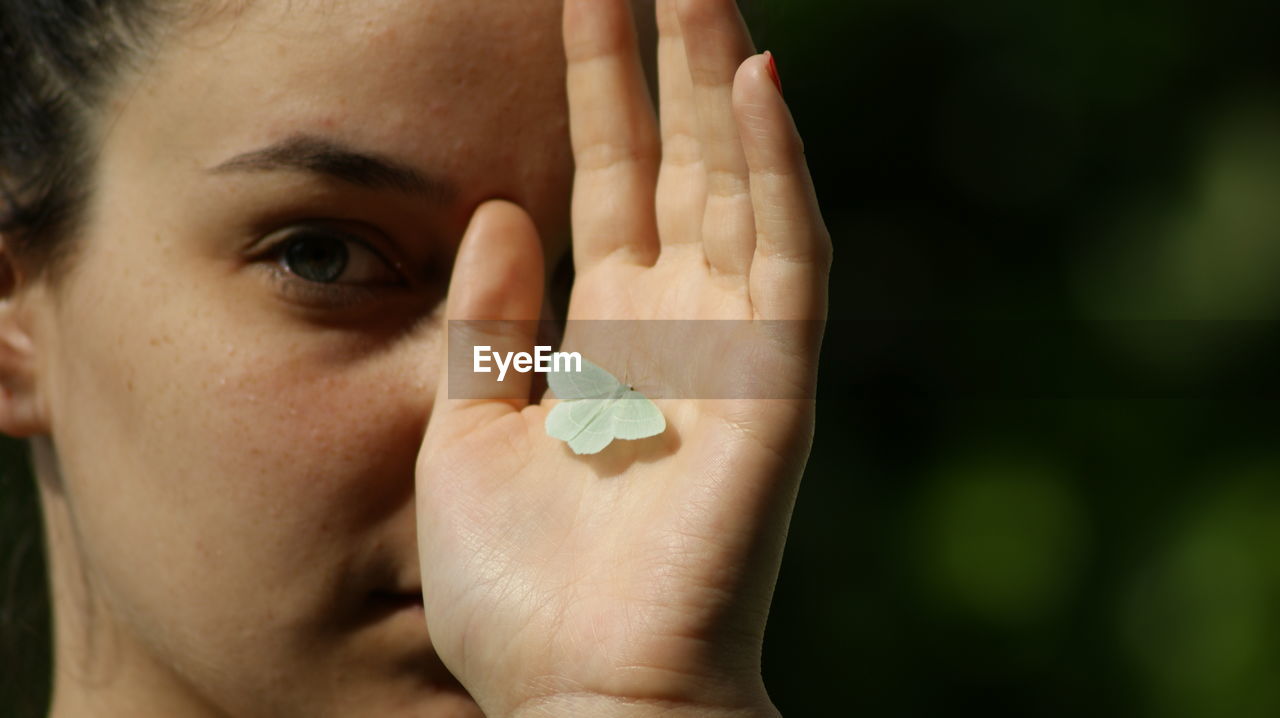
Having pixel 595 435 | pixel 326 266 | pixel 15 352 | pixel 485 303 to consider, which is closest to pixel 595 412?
pixel 595 435

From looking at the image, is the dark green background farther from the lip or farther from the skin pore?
the lip

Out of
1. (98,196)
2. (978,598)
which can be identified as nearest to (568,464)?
(98,196)

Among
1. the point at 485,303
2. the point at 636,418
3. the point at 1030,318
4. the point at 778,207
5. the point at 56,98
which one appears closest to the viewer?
the point at 778,207

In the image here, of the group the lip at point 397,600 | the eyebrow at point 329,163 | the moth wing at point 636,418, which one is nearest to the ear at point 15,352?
the eyebrow at point 329,163

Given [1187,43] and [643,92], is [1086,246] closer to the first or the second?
[1187,43]

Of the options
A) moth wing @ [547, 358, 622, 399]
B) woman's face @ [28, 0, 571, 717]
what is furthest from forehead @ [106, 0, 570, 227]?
moth wing @ [547, 358, 622, 399]

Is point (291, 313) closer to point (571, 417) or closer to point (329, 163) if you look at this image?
point (329, 163)

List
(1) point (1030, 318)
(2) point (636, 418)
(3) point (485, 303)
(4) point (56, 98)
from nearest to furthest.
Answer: (2) point (636, 418)
(3) point (485, 303)
(4) point (56, 98)
(1) point (1030, 318)

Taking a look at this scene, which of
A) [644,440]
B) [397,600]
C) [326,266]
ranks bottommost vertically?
[397,600]
